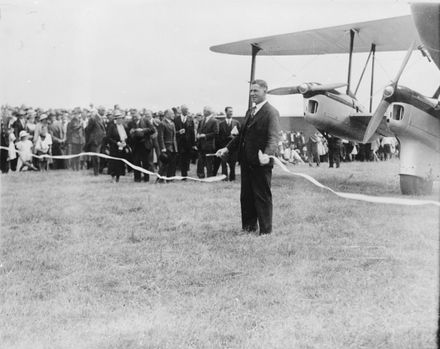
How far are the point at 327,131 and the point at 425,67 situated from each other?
10.9 feet

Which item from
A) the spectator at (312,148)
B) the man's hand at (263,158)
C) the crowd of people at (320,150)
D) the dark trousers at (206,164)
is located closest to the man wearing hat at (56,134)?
the dark trousers at (206,164)

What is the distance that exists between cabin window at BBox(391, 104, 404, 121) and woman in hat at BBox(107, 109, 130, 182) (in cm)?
530

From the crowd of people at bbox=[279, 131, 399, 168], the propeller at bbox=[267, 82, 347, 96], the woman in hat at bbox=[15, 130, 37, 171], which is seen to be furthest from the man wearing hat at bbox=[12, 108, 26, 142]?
the crowd of people at bbox=[279, 131, 399, 168]

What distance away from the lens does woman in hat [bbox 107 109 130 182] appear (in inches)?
422

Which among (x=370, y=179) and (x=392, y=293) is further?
(x=370, y=179)

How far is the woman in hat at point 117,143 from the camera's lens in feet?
35.1

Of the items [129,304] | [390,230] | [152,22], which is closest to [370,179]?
[390,230]

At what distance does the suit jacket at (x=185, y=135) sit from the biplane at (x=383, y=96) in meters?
2.15

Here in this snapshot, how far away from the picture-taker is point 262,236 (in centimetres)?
545

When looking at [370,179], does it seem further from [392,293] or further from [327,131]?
[392,293]

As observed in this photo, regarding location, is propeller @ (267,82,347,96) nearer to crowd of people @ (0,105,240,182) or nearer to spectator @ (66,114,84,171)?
crowd of people @ (0,105,240,182)

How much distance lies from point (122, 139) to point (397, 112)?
17.7ft

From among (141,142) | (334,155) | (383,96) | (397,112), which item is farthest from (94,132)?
(334,155)

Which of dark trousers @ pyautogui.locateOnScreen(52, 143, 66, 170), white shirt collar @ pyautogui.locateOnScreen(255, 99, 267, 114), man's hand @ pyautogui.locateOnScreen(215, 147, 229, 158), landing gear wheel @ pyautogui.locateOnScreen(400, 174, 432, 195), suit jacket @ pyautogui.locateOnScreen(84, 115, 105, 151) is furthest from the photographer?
dark trousers @ pyautogui.locateOnScreen(52, 143, 66, 170)
